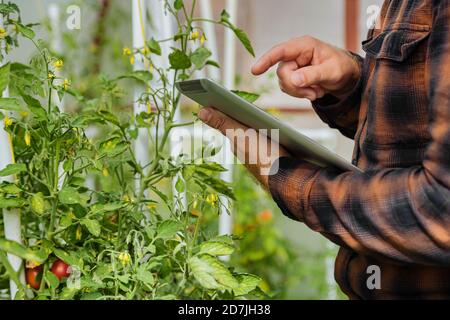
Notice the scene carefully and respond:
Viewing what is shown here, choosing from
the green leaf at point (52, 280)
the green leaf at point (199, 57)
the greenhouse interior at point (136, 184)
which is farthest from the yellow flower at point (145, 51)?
the green leaf at point (52, 280)

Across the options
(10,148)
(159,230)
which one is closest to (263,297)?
(159,230)

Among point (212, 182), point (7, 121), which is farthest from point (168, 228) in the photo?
point (7, 121)

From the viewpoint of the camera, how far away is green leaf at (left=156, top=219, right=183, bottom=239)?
4.32 feet

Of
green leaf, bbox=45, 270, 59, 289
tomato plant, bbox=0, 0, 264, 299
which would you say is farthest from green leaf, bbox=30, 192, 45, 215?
green leaf, bbox=45, 270, 59, 289

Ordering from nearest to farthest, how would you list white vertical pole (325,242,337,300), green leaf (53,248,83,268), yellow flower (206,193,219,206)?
green leaf (53,248,83,268)
yellow flower (206,193,219,206)
white vertical pole (325,242,337,300)

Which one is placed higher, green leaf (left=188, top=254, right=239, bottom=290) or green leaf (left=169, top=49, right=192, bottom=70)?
green leaf (left=169, top=49, right=192, bottom=70)

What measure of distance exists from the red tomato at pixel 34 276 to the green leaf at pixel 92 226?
0.13 m

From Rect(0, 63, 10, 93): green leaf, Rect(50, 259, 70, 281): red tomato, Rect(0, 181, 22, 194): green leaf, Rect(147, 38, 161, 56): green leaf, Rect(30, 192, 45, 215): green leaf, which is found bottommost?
Rect(50, 259, 70, 281): red tomato

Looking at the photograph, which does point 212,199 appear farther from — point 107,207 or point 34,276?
point 34,276

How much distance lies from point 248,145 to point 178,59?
0.25 meters

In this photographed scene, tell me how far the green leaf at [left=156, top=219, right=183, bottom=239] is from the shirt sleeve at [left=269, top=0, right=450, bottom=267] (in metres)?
0.17

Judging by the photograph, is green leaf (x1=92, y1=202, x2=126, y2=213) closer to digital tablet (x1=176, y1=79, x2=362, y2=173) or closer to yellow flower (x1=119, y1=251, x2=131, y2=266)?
yellow flower (x1=119, y1=251, x2=131, y2=266)

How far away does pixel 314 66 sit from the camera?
56.3 inches

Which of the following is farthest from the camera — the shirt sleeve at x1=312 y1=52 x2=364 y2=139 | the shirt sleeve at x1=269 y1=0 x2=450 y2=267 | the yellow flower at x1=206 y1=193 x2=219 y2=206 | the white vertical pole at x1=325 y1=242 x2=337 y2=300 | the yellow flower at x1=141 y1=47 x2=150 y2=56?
the white vertical pole at x1=325 y1=242 x2=337 y2=300
